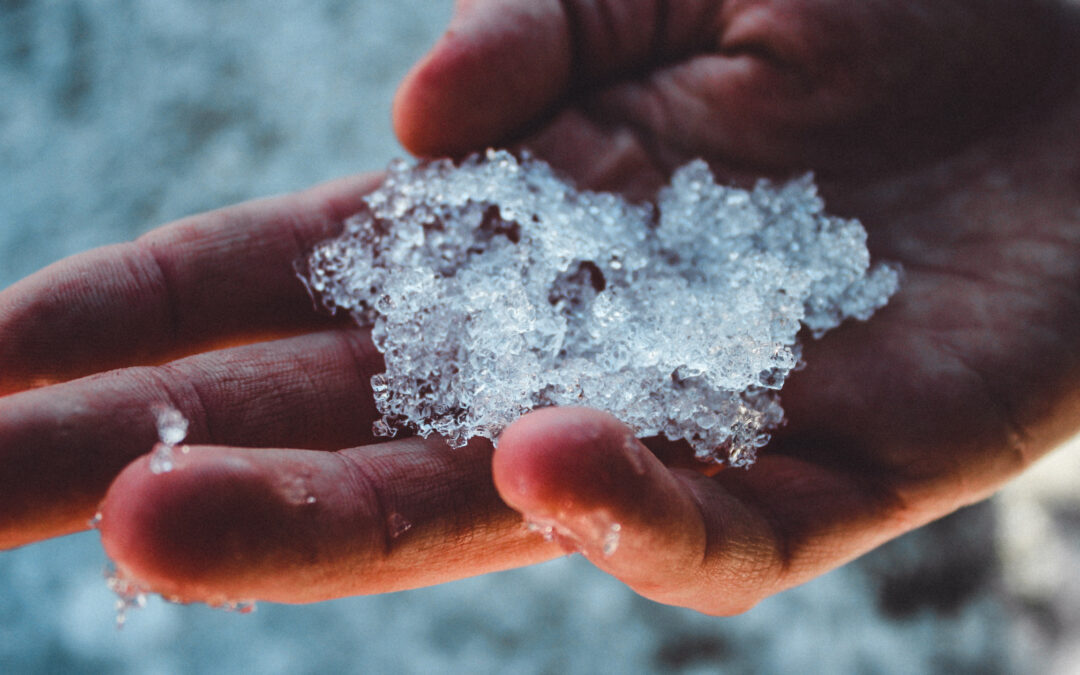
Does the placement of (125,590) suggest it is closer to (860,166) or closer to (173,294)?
(173,294)

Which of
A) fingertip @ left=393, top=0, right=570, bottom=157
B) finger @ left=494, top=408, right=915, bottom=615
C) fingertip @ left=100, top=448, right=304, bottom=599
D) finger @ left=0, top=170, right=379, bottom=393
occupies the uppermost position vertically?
fingertip @ left=393, top=0, right=570, bottom=157

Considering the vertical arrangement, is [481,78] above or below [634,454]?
above

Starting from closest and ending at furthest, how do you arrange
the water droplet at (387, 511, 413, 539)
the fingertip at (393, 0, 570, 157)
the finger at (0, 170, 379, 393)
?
1. the water droplet at (387, 511, 413, 539)
2. the finger at (0, 170, 379, 393)
3. the fingertip at (393, 0, 570, 157)

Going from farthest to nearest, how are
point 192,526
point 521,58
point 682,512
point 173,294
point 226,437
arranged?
point 521,58
point 173,294
point 226,437
point 682,512
point 192,526

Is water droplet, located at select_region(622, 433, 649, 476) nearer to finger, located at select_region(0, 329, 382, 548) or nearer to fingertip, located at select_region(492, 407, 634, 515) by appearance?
fingertip, located at select_region(492, 407, 634, 515)

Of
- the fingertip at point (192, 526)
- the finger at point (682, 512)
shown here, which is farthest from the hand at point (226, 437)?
the finger at point (682, 512)

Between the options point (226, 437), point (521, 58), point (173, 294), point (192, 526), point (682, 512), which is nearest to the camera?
point (192, 526)

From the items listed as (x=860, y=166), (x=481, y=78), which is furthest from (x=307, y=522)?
(x=860, y=166)

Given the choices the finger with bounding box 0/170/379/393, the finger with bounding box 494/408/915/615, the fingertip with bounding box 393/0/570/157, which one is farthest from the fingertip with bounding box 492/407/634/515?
the fingertip with bounding box 393/0/570/157

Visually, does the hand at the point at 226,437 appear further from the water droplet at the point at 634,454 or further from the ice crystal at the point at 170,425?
the water droplet at the point at 634,454
